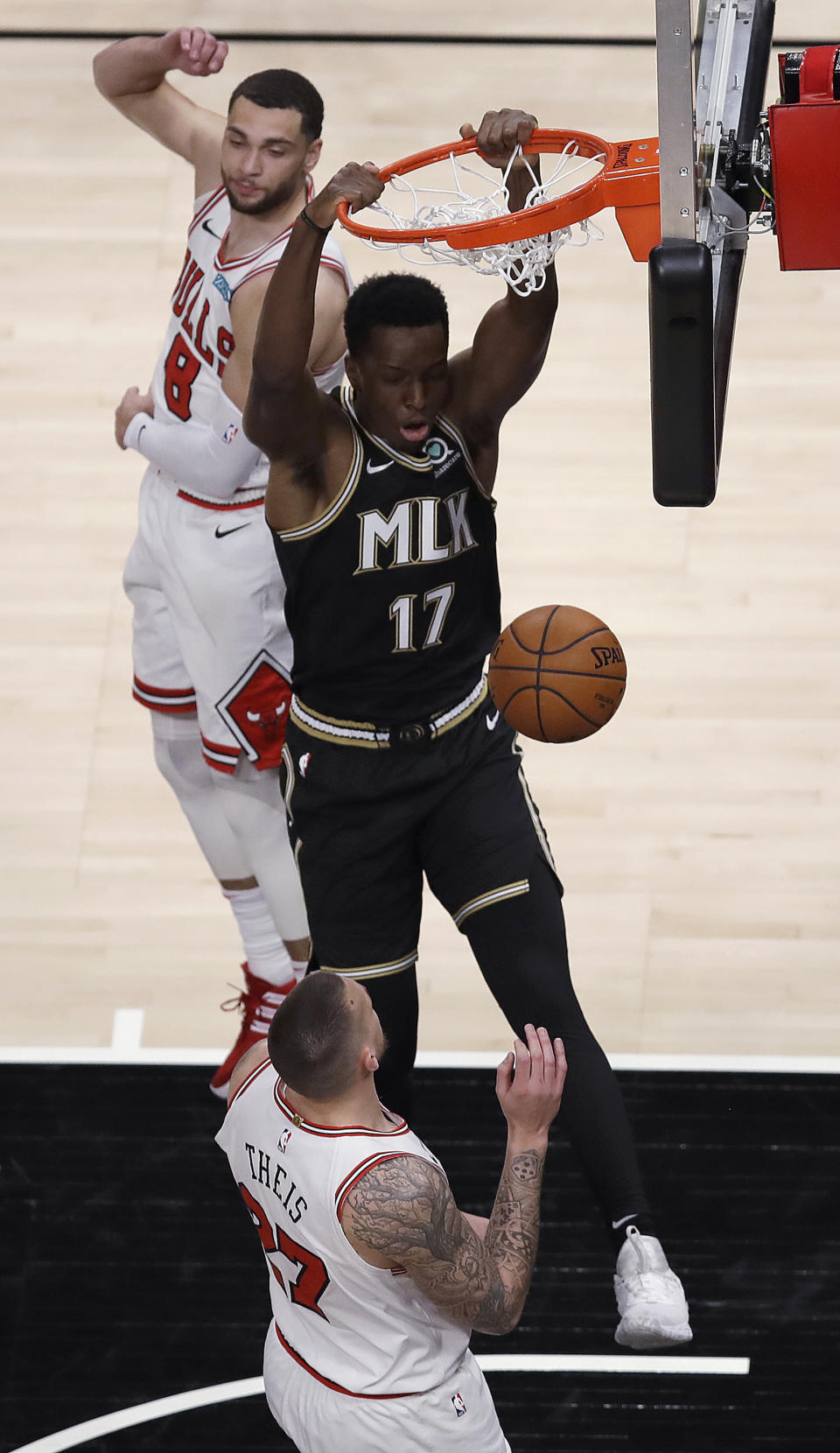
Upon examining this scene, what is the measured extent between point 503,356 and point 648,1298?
6.49ft

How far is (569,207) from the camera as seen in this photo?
12.1 feet

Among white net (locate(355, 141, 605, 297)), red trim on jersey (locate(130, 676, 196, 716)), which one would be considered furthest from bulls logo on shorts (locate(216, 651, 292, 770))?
white net (locate(355, 141, 605, 297))

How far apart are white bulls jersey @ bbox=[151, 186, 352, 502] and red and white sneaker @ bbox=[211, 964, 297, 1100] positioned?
127 centimetres

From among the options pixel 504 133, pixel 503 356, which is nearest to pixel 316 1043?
pixel 503 356

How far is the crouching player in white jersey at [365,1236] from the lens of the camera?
10.7 ft

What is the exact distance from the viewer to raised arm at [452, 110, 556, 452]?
418cm

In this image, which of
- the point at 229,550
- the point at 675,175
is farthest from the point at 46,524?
the point at 675,175

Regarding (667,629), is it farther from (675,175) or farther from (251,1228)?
(675,175)

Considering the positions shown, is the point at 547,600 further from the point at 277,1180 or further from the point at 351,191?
the point at 277,1180

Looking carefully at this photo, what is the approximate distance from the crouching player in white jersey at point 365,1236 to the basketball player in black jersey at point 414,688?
578mm

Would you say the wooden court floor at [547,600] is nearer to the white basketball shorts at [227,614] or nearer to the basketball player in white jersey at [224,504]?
the basketball player in white jersey at [224,504]

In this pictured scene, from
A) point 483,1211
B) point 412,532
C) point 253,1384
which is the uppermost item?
point 412,532

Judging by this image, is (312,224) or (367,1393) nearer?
(367,1393)

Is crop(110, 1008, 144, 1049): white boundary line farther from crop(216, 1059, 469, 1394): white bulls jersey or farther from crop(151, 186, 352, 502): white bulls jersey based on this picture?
crop(216, 1059, 469, 1394): white bulls jersey
